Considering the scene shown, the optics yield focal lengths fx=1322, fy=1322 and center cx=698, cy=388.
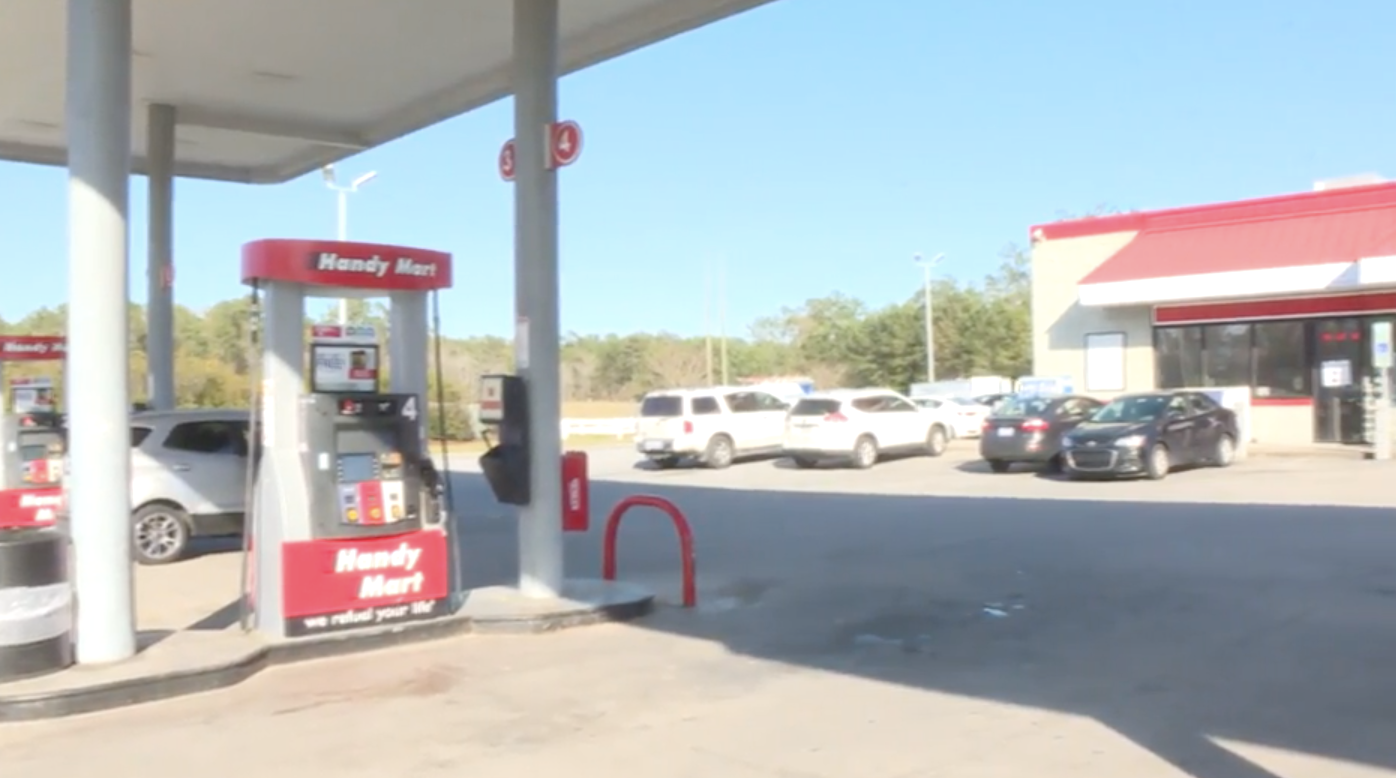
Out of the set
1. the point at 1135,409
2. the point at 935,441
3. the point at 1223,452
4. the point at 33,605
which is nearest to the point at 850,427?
the point at 935,441

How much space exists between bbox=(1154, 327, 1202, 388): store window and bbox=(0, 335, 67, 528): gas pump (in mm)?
24753

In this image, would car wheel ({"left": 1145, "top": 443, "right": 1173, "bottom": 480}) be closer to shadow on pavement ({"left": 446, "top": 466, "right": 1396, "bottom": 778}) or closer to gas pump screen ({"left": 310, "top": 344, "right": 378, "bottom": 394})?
shadow on pavement ({"left": 446, "top": 466, "right": 1396, "bottom": 778})

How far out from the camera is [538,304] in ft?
34.0

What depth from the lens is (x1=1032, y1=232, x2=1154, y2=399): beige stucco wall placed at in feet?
105

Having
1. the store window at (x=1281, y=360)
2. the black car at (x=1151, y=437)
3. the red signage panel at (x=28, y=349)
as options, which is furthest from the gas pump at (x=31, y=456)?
the store window at (x=1281, y=360)

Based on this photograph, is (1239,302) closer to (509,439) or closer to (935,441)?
(935,441)

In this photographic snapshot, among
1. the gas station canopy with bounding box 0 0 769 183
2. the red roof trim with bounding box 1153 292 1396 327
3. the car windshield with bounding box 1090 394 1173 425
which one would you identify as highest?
the gas station canopy with bounding box 0 0 769 183

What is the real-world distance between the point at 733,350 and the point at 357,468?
86.3m

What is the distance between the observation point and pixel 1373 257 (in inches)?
1054

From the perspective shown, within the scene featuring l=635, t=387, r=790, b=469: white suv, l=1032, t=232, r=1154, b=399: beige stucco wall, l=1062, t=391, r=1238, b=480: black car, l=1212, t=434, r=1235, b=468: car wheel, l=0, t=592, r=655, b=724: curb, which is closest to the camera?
l=0, t=592, r=655, b=724: curb

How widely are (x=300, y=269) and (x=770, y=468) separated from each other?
65.6 ft

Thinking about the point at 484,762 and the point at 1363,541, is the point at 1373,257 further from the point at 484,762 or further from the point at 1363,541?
the point at 484,762

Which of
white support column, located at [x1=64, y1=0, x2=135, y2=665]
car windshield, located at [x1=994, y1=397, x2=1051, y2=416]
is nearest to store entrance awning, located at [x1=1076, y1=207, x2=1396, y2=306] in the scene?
car windshield, located at [x1=994, y1=397, x2=1051, y2=416]

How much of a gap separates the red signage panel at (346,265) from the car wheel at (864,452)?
60.4ft
